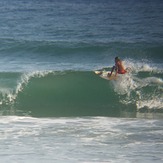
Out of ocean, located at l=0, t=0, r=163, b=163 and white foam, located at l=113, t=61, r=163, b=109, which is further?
white foam, located at l=113, t=61, r=163, b=109

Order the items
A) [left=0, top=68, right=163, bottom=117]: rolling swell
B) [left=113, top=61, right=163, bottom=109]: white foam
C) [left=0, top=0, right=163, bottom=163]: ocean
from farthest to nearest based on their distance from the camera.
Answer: [left=113, top=61, right=163, bottom=109]: white foam < [left=0, top=68, right=163, bottom=117]: rolling swell < [left=0, top=0, right=163, bottom=163]: ocean

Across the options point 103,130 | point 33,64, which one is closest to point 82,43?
point 33,64

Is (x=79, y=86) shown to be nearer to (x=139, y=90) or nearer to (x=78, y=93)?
(x=78, y=93)

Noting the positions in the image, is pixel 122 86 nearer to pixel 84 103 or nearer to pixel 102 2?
pixel 84 103

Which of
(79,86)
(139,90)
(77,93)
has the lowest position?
(77,93)

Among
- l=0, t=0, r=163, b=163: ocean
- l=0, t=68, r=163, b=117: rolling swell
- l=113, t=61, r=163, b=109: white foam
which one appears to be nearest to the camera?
l=0, t=0, r=163, b=163: ocean

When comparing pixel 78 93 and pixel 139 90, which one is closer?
pixel 139 90

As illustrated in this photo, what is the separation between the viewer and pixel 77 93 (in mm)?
24969

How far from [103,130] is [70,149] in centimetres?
225

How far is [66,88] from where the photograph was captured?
25531 mm

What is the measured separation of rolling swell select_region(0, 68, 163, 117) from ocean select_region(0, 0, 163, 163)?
4cm

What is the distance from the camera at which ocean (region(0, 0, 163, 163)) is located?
15289 millimetres

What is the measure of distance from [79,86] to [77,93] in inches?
32.8

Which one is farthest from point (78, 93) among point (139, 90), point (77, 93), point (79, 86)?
point (139, 90)
